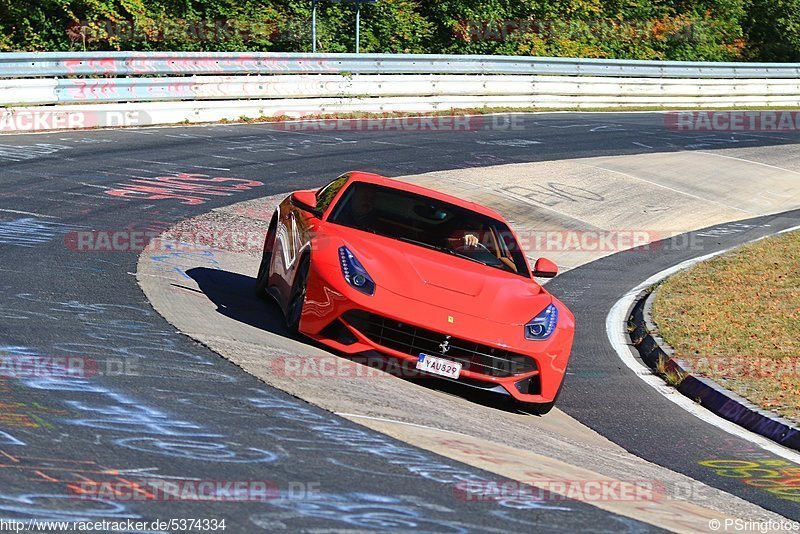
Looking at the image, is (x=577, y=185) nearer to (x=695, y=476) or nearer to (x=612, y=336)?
(x=612, y=336)

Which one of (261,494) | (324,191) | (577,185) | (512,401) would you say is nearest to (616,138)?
(577,185)

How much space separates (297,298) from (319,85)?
16.0m

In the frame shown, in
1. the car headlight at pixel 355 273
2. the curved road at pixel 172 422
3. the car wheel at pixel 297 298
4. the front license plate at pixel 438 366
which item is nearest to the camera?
the curved road at pixel 172 422

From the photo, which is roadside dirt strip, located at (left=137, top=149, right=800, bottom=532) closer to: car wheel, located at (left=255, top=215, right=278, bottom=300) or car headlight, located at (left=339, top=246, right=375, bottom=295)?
car wheel, located at (left=255, top=215, right=278, bottom=300)

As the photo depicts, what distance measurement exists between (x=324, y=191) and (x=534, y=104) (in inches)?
772

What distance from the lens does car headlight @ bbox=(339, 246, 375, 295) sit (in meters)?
8.34

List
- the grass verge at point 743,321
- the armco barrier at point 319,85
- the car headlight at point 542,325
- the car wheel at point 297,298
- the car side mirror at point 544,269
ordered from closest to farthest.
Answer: the car headlight at point 542,325 < the car wheel at point 297,298 < the car side mirror at point 544,269 < the grass verge at point 743,321 < the armco barrier at point 319,85

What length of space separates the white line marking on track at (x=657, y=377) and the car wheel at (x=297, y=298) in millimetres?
3383

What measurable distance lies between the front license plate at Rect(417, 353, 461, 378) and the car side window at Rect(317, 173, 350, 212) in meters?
1.98

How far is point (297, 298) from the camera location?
885cm

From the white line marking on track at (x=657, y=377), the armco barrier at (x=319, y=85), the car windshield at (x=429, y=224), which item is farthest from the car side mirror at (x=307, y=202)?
the armco barrier at (x=319, y=85)

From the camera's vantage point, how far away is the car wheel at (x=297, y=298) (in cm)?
870

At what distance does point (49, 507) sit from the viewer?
476 cm

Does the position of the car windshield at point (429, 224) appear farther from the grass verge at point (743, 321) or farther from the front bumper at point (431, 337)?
the grass verge at point (743, 321)
